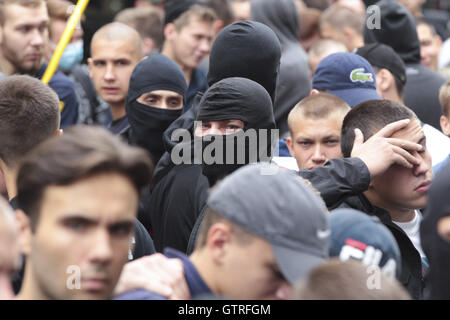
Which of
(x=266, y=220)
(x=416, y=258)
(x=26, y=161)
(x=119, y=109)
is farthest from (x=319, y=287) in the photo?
(x=119, y=109)

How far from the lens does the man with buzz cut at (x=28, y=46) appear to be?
675 centimetres

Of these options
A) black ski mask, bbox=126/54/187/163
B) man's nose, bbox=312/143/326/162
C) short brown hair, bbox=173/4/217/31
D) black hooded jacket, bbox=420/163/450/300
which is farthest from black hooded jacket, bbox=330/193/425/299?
short brown hair, bbox=173/4/217/31

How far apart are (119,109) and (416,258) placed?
3.56 metres

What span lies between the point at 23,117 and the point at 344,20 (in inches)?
229

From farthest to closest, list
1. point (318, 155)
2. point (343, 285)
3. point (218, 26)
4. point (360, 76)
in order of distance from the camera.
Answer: point (218, 26) → point (360, 76) → point (318, 155) → point (343, 285)

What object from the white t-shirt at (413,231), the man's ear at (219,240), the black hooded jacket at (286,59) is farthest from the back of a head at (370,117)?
the black hooded jacket at (286,59)

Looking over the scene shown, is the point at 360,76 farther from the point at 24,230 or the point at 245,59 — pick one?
the point at 24,230

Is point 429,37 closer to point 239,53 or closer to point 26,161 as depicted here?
point 239,53

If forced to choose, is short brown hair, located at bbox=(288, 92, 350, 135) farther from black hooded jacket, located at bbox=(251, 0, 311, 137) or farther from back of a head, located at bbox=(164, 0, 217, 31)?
back of a head, located at bbox=(164, 0, 217, 31)

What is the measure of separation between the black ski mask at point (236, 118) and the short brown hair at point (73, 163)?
1532mm

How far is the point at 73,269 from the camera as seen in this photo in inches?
105

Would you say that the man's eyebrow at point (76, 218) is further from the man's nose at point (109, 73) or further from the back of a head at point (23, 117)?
the man's nose at point (109, 73)

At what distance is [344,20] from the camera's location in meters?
9.16

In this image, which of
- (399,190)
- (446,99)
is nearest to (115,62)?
(446,99)
